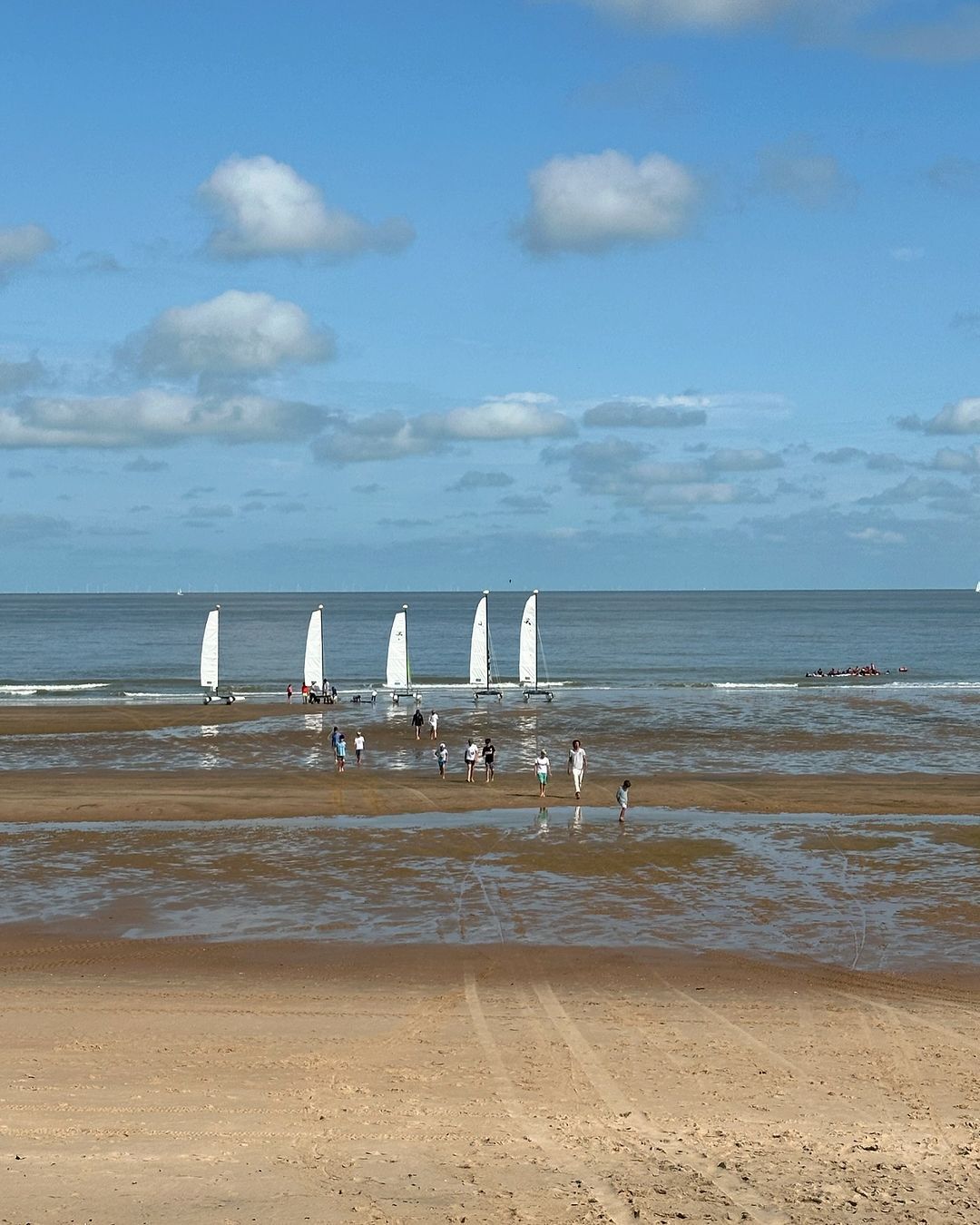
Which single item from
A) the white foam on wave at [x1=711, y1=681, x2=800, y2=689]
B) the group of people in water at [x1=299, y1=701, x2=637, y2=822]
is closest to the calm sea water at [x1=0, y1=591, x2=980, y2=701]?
the white foam on wave at [x1=711, y1=681, x2=800, y2=689]

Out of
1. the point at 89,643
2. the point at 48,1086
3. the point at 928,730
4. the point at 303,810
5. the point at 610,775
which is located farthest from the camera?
the point at 89,643

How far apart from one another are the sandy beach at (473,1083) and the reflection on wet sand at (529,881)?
977mm

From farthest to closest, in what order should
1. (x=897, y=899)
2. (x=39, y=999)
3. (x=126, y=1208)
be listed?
1. (x=897, y=899)
2. (x=39, y=999)
3. (x=126, y=1208)

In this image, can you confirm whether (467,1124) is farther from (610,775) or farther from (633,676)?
(633,676)

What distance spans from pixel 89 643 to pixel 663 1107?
121500 millimetres

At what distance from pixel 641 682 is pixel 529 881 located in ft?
176

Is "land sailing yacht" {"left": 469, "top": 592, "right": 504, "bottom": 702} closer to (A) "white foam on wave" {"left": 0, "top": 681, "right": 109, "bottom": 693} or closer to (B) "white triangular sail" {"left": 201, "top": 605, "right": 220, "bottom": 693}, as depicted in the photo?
(B) "white triangular sail" {"left": 201, "top": 605, "right": 220, "bottom": 693}

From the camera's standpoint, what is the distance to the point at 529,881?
23484 mm

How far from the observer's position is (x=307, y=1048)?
14.3 m

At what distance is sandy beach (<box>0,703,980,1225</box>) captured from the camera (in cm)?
1040

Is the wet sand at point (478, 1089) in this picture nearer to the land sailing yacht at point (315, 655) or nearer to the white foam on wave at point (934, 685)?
the land sailing yacht at point (315, 655)

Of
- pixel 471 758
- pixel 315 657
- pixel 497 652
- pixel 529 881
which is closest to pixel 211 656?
pixel 315 657

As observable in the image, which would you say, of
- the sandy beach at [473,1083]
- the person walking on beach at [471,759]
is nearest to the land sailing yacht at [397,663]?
the person walking on beach at [471,759]

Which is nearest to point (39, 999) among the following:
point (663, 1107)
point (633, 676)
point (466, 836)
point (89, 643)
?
point (663, 1107)
